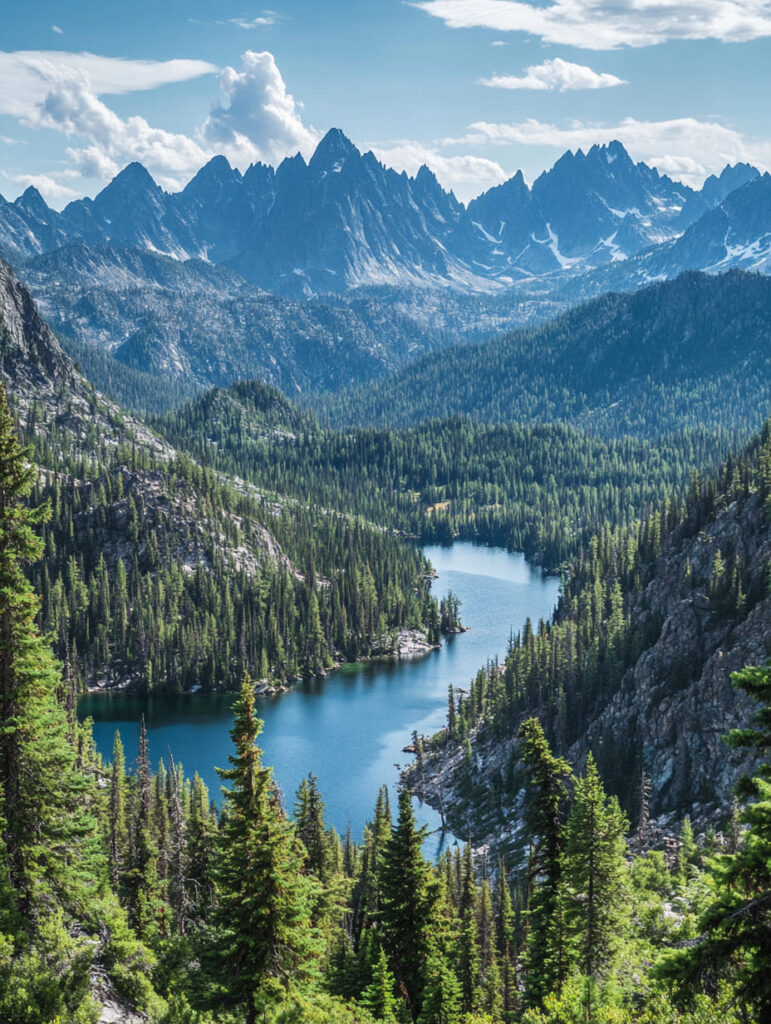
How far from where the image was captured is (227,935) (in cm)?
3616

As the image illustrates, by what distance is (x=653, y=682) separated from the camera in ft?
427

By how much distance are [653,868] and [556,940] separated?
107 feet

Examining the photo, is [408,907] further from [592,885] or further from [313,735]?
[313,735]

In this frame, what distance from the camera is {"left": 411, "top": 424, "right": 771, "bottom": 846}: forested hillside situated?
114m

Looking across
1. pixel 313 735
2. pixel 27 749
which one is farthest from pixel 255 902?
pixel 313 735

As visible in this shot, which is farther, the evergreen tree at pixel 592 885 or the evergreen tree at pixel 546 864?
the evergreen tree at pixel 546 864

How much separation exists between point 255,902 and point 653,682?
4087 inches

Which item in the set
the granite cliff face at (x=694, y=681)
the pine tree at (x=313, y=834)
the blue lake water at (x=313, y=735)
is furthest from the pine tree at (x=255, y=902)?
the blue lake water at (x=313, y=735)

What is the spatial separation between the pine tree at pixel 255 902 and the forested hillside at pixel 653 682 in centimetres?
7738

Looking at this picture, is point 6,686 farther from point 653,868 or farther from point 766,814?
point 653,868

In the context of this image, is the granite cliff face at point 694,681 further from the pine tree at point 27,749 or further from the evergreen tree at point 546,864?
the pine tree at point 27,749

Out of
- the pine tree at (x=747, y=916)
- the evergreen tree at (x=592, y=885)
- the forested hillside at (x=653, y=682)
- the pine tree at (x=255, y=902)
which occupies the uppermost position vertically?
the pine tree at (x=747, y=916)

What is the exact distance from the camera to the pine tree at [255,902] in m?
35.2

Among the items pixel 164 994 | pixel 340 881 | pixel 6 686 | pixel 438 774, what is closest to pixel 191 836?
pixel 340 881
